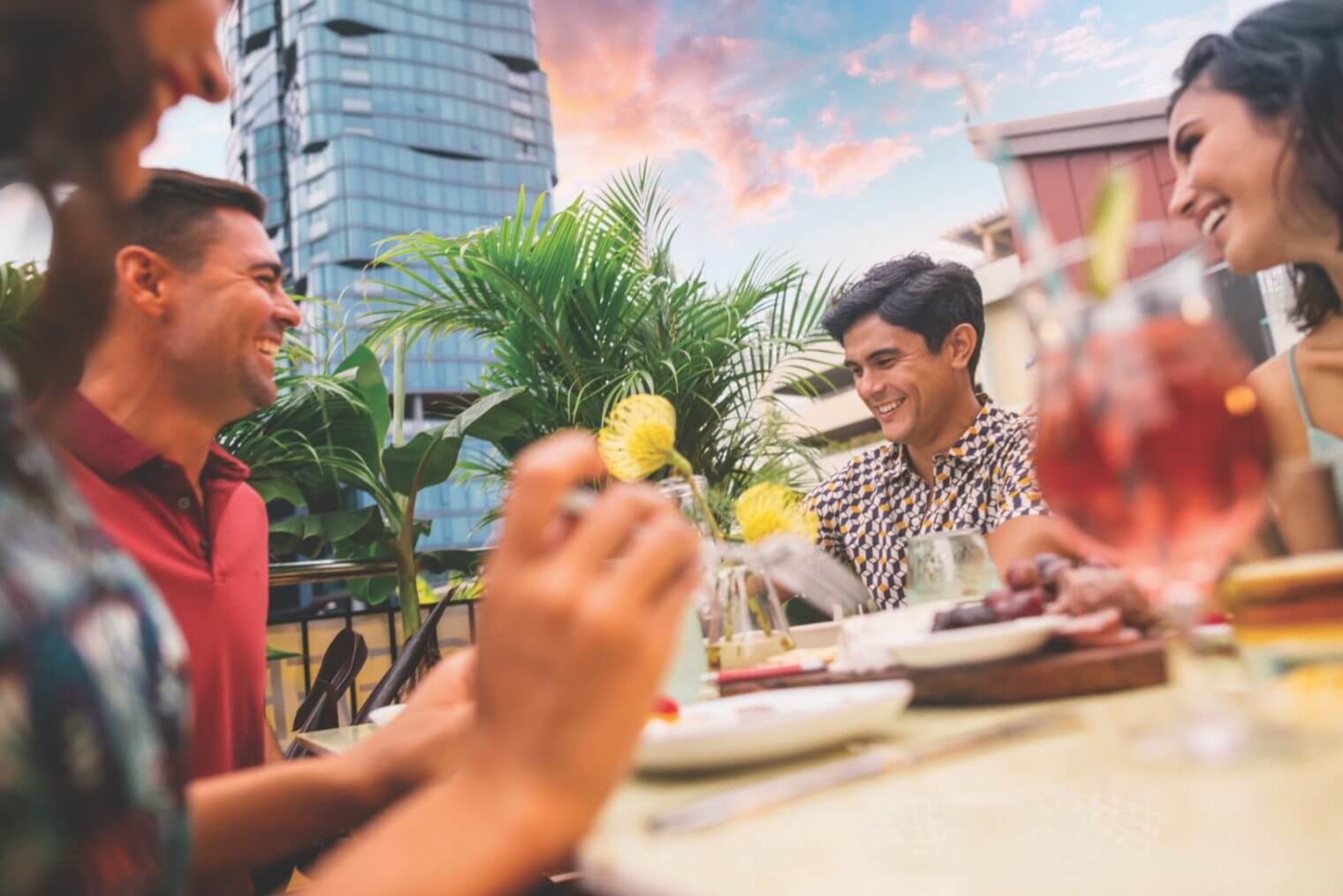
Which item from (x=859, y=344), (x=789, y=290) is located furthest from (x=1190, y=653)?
(x=789, y=290)

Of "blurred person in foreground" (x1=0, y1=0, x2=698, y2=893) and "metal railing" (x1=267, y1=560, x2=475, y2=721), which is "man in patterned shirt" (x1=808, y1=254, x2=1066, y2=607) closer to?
"metal railing" (x1=267, y1=560, x2=475, y2=721)

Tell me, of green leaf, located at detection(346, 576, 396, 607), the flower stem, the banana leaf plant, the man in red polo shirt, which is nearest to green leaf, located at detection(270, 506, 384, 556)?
the banana leaf plant

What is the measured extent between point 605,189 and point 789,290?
3.73 ft

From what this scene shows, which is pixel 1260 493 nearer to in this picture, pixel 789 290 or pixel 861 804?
pixel 861 804

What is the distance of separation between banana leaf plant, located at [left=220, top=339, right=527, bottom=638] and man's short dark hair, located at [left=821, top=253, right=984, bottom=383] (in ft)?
5.78

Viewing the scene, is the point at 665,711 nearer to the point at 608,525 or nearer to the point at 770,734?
the point at 770,734

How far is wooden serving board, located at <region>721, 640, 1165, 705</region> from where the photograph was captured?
75cm

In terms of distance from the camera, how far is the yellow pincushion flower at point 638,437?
3.53ft

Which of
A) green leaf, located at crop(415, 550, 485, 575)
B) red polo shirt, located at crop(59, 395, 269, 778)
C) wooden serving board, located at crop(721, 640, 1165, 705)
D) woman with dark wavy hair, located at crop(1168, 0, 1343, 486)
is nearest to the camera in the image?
wooden serving board, located at crop(721, 640, 1165, 705)

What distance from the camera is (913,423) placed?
2850mm

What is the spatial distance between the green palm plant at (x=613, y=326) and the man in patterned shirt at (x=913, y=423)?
1595 millimetres

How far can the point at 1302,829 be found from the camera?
373 mm

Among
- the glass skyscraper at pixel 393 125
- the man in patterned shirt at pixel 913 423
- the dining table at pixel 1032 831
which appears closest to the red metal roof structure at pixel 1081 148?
→ the man in patterned shirt at pixel 913 423

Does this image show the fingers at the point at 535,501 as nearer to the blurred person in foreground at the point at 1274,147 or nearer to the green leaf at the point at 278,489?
the blurred person in foreground at the point at 1274,147
